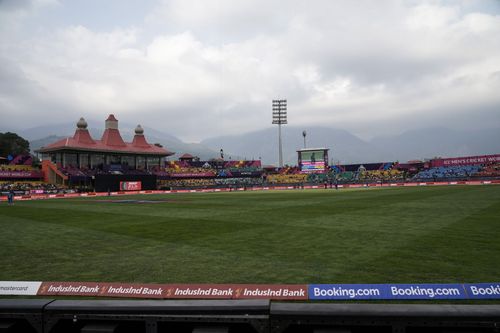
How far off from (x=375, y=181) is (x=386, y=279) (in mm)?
69333

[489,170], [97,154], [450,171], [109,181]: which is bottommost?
[109,181]

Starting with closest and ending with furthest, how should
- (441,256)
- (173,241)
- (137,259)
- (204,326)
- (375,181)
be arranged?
(204,326)
(441,256)
(137,259)
(173,241)
(375,181)

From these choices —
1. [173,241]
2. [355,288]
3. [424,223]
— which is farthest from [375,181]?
[355,288]

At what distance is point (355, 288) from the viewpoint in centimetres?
605

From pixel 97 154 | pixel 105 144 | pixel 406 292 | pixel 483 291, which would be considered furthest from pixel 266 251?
pixel 105 144

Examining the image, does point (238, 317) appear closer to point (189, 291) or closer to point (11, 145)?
point (189, 291)

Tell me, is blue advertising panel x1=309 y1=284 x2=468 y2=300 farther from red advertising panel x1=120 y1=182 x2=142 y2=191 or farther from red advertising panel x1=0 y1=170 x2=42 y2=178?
red advertising panel x1=0 y1=170 x2=42 y2=178

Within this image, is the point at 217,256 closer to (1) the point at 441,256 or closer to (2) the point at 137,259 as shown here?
(2) the point at 137,259

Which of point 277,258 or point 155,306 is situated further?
point 277,258

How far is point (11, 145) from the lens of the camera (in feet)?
373

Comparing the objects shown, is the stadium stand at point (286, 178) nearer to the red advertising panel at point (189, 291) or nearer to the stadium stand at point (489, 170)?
the stadium stand at point (489, 170)

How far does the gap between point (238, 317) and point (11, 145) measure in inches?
5166

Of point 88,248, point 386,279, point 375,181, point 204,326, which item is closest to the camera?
point 204,326

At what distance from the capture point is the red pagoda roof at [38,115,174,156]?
8356 cm
